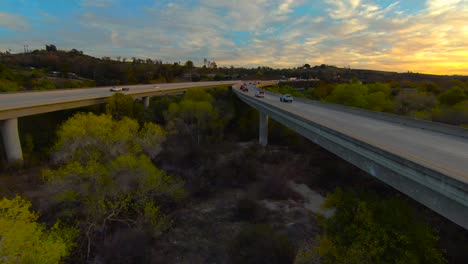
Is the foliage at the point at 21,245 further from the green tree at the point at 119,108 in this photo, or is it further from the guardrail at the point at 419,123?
the green tree at the point at 119,108

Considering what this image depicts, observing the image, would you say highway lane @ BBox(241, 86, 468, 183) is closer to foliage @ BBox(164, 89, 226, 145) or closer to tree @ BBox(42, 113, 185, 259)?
tree @ BBox(42, 113, 185, 259)

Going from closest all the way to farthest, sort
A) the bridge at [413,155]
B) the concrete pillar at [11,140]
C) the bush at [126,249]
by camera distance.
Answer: the bridge at [413,155]
the bush at [126,249]
the concrete pillar at [11,140]

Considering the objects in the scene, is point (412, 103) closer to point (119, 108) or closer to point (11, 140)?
point (119, 108)

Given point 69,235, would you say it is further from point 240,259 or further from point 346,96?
point 346,96

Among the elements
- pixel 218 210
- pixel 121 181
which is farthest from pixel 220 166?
pixel 121 181

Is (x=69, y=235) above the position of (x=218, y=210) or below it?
above

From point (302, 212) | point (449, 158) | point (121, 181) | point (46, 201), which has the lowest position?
point (302, 212)

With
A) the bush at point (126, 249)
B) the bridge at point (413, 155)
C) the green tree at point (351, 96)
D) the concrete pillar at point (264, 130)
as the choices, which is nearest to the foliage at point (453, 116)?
the green tree at point (351, 96)
